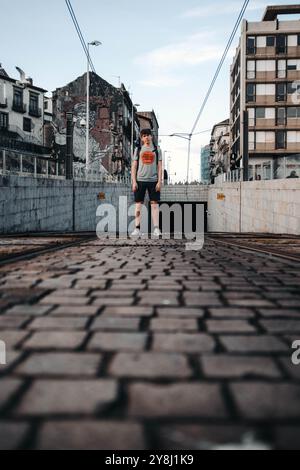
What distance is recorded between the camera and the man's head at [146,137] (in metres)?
9.55

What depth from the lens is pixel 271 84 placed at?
4959 centimetres

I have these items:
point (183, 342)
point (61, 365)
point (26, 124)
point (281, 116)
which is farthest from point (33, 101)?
point (61, 365)

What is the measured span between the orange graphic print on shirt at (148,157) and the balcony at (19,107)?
134 ft

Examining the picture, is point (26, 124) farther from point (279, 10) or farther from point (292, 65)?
point (279, 10)

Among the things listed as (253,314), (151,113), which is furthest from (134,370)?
(151,113)

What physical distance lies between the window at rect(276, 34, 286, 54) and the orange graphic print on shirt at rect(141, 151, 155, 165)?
4463cm

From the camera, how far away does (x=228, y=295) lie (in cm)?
370

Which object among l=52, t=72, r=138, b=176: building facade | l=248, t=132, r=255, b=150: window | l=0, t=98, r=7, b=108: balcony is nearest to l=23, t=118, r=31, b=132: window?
l=0, t=98, r=7, b=108: balcony

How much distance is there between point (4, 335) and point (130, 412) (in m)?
1.14

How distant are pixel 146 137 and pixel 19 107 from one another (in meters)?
41.7

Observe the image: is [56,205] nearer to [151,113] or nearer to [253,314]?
[253,314]

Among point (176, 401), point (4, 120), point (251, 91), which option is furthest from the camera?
point (251, 91)

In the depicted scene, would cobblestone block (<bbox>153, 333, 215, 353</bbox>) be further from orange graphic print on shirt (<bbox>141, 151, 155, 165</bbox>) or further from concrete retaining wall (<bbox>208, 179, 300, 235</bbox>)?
concrete retaining wall (<bbox>208, 179, 300, 235</bbox>)

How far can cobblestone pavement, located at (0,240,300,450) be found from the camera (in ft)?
5.01
